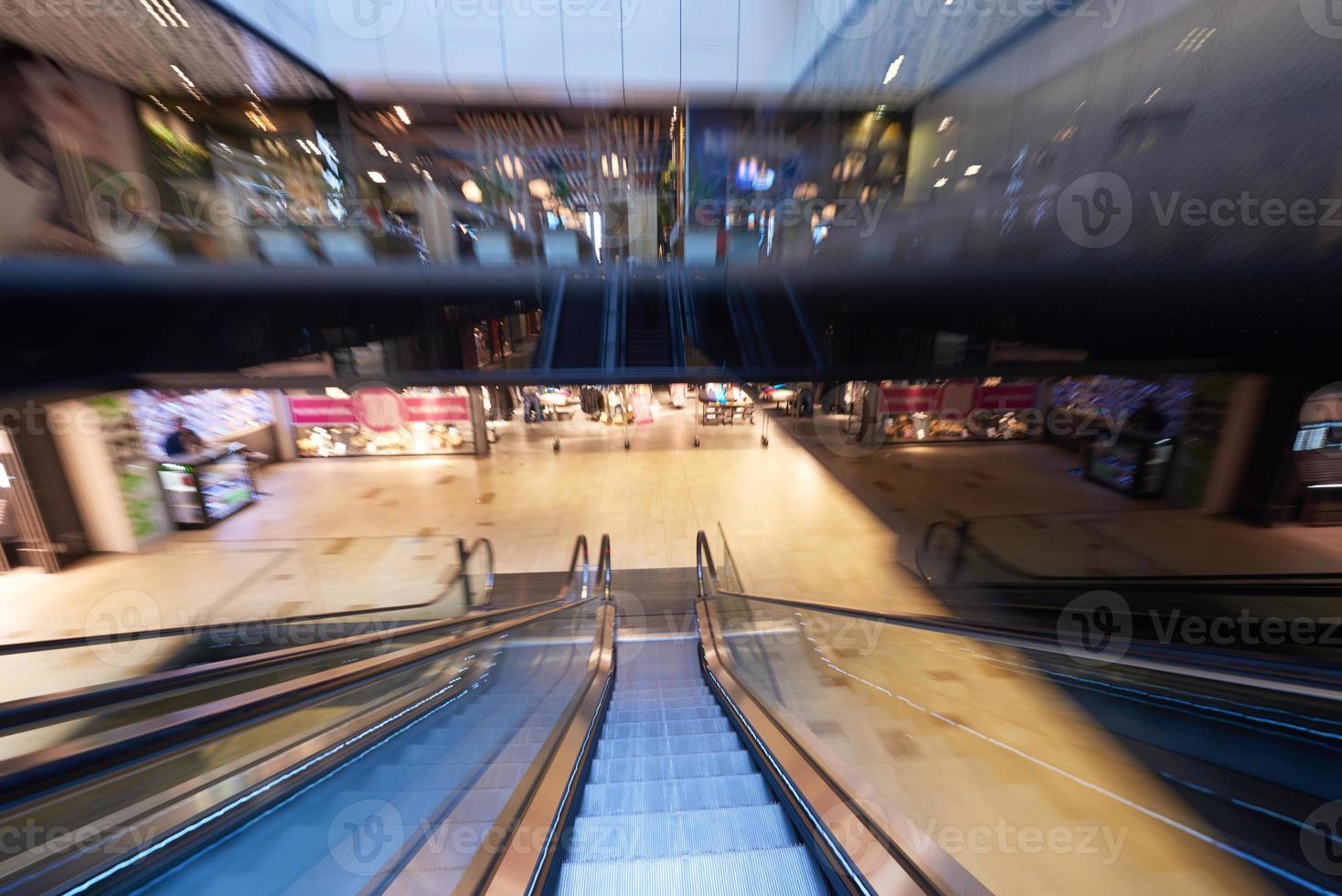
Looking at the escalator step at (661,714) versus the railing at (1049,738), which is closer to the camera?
the railing at (1049,738)

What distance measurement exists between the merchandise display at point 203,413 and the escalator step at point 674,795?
6.47 metres

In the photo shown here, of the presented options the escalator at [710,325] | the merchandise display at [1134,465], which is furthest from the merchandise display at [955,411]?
the escalator at [710,325]

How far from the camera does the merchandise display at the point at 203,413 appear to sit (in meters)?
6.00

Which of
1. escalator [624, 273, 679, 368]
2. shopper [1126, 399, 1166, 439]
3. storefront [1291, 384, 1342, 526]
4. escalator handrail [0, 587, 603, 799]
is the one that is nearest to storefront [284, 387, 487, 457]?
escalator [624, 273, 679, 368]

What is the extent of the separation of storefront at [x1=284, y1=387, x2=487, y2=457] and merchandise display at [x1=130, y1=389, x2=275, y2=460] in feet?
1.56

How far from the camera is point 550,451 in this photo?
9391mm

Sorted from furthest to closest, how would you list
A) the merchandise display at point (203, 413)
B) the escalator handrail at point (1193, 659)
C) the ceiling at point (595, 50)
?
the ceiling at point (595, 50)
the merchandise display at point (203, 413)
the escalator handrail at point (1193, 659)

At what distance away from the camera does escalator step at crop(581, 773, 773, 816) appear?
156 centimetres

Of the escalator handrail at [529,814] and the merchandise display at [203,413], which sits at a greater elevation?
the merchandise display at [203,413]

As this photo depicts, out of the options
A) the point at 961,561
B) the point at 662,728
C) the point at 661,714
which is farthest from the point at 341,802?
the point at 961,561

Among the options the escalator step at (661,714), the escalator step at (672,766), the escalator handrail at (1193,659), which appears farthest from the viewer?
the escalator step at (661,714)

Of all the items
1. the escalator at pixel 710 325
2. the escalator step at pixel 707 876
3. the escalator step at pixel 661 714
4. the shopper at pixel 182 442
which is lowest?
the escalator step at pixel 661 714

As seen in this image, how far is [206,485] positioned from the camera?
6.45m

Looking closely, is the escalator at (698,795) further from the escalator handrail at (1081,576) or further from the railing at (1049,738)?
the escalator handrail at (1081,576)
